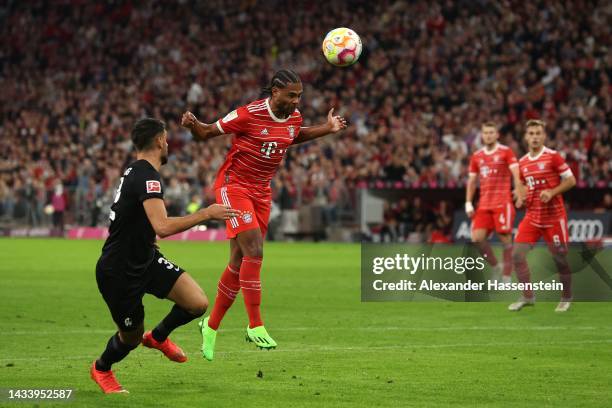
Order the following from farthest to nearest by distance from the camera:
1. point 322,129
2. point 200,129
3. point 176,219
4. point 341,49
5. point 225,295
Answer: point 341,49
point 322,129
point 225,295
point 200,129
point 176,219

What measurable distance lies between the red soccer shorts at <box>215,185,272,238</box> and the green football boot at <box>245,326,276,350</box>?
934 millimetres

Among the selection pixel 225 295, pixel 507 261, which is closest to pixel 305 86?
pixel 507 261

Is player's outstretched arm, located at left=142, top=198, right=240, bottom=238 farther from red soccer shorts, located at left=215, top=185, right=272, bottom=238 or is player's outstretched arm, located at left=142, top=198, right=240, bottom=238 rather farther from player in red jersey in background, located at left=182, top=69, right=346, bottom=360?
red soccer shorts, located at left=215, top=185, right=272, bottom=238

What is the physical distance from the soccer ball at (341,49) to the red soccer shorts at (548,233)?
4.59 metres

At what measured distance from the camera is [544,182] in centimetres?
1511

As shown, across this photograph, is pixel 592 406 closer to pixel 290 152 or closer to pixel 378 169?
pixel 378 169

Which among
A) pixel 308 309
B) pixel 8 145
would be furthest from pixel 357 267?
pixel 8 145

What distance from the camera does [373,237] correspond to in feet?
105

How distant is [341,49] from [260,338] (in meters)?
3.42

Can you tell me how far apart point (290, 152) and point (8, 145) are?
12.0 meters

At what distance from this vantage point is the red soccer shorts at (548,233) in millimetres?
15078

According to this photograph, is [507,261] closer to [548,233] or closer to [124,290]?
[548,233]

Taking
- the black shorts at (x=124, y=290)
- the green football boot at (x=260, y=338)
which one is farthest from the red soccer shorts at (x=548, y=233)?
the black shorts at (x=124, y=290)
